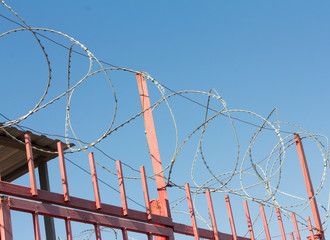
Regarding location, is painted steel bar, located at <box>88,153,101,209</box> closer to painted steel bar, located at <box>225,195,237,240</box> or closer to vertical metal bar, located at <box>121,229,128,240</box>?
vertical metal bar, located at <box>121,229,128,240</box>

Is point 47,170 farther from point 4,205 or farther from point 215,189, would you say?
point 4,205

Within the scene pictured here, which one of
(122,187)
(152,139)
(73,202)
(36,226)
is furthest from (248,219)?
(36,226)

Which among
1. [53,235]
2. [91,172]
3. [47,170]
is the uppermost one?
[47,170]

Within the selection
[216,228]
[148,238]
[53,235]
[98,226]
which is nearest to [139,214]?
[148,238]

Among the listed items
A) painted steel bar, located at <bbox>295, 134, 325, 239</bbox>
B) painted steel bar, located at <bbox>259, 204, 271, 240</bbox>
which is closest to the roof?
painted steel bar, located at <bbox>259, 204, 271, 240</bbox>

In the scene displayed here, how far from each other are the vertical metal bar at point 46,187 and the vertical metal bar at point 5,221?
745 centimetres

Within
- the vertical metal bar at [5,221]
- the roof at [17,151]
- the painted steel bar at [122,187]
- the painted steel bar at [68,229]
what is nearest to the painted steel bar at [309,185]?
the roof at [17,151]

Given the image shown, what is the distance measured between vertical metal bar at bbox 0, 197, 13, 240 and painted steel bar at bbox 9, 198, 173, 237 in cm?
8

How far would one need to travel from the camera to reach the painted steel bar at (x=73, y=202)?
26.1ft

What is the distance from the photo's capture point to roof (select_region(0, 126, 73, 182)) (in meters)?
14.4

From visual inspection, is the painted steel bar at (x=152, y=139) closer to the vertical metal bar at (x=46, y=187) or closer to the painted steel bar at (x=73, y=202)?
the painted steel bar at (x=73, y=202)

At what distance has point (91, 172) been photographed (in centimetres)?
923

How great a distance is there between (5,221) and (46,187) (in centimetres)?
810

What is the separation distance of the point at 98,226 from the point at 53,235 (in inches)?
256
